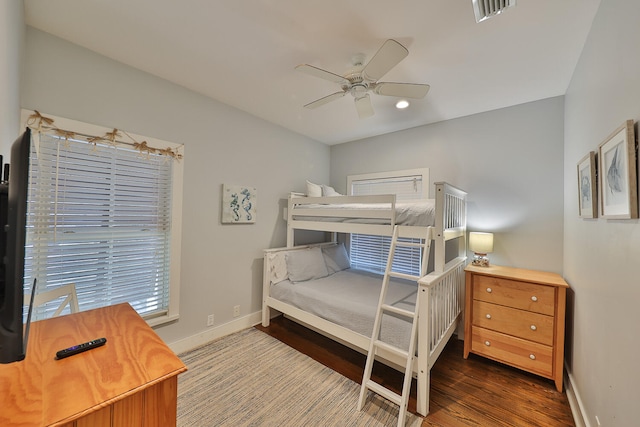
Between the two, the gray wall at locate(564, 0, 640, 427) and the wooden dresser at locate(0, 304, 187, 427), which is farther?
the gray wall at locate(564, 0, 640, 427)

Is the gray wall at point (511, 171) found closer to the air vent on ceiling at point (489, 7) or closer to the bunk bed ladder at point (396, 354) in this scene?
the bunk bed ladder at point (396, 354)

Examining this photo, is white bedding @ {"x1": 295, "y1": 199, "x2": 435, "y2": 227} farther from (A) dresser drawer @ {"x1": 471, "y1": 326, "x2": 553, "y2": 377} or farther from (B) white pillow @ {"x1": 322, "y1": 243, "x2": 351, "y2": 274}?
(A) dresser drawer @ {"x1": 471, "y1": 326, "x2": 553, "y2": 377}

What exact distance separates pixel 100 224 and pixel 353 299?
2251mm

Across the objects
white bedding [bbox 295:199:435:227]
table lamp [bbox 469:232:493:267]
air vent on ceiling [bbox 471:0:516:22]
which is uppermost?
air vent on ceiling [bbox 471:0:516:22]

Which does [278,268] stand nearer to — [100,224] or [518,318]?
[100,224]

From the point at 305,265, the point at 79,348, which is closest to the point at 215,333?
the point at 305,265

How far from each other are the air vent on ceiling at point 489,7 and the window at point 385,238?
1.98 m

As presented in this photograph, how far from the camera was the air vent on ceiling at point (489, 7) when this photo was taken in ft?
4.24

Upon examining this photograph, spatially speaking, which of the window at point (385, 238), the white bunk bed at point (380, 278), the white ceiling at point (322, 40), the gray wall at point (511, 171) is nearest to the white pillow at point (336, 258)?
the white bunk bed at point (380, 278)

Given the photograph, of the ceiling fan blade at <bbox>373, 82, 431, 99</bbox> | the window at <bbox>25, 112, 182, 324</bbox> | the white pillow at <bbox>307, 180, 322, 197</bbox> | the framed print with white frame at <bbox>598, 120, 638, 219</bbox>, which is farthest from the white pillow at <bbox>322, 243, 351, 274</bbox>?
the framed print with white frame at <bbox>598, 120, 638, 219</bbox>

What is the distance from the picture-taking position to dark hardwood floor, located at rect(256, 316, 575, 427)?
5.71 ft

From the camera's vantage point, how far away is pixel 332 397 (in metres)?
1.93

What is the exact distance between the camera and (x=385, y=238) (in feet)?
11.9

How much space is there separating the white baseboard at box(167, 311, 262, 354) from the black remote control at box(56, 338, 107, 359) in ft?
5.16
